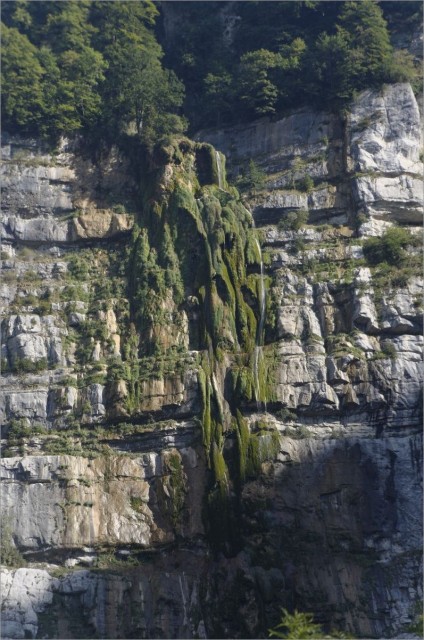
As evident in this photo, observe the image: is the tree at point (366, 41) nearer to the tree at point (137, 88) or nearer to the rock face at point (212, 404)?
the rock face at point (212, 404)

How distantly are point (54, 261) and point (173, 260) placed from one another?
4.09 m

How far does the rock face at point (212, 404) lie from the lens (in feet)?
115

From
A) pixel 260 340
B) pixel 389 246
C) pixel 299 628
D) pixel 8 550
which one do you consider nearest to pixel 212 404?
pixel 260 340

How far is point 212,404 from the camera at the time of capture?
37.3 m

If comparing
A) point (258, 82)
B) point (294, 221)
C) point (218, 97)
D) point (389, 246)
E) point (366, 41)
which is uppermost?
point (366, 41)

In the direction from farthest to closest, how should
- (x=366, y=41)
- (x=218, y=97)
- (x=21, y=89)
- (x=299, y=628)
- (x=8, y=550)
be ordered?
(x=218, y=97)
(x=366, y=41)
(x=21, y=89)
(x=8, y=550)
(x=299, y=628)

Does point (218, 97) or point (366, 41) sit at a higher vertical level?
point (366, 41)

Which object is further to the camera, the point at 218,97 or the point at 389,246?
the point at 218,97

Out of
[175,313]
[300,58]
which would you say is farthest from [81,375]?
[300,58]

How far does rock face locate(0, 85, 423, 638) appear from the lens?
35.1m

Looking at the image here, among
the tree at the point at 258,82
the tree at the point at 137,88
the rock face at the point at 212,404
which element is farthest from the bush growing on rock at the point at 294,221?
the tree at the point at 137,88

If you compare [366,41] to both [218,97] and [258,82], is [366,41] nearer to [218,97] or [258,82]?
[258,82]

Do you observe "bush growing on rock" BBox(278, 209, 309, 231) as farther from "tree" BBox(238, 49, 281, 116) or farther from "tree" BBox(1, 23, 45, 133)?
"tree" BBox(1, 23, 45, 133)

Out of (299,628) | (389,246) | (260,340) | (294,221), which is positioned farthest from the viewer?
(294,221)
